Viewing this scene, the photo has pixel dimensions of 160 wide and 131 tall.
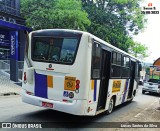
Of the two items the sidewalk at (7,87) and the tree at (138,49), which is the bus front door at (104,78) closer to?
the sidewalk at (7,87)

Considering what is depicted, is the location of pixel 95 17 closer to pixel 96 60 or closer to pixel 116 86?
pixel 116 86

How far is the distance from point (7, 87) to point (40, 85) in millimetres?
12163

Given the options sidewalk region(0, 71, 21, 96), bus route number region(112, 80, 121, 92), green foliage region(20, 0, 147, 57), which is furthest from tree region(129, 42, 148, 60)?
bus route number region(112, 80, 121, 92)

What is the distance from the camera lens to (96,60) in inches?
326

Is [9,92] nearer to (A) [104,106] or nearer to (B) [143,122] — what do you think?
(A) [104,106]

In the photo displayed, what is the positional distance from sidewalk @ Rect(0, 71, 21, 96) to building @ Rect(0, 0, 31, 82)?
66 cm

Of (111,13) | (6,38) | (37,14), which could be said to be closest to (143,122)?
(37,14)

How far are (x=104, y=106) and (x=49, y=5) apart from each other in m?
17.5

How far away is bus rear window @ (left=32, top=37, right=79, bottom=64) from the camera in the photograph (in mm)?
7805

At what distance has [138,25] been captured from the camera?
3591cm

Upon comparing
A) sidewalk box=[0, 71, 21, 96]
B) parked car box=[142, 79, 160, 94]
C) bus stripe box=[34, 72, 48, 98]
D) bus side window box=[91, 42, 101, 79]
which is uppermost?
bus side window box=[91, 42, 101, 79]

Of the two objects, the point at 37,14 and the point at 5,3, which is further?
the point at 5,3

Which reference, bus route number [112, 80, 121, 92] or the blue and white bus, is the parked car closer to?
bus route number [112, 80, 121, 92]

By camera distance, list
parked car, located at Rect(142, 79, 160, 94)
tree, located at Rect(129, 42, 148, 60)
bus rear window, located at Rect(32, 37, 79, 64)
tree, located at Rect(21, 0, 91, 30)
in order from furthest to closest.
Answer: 1. tree, located at Rect(129, 42, 148, 60)
2. parked car, located at Rect(142, 79, 160, 94)
3. tree, located at Rect(21, 0, 91, 30)
4. bus rear window, located at Rect(32, 37, 79, 64)
